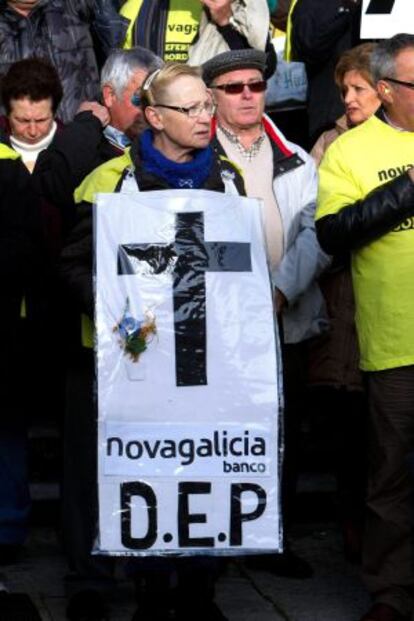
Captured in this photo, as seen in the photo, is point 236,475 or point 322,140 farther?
point 322,140

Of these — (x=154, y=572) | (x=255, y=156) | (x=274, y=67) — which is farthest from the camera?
(x=274, y=67)

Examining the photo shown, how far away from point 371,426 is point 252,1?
2.88 meters

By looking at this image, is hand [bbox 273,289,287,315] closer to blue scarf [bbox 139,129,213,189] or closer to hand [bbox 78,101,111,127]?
blue scarf [bbox 139,129,213,189]

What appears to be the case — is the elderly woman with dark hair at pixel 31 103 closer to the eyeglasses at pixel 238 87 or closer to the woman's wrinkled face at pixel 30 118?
the woman's wrinkled face at pixel 30 118

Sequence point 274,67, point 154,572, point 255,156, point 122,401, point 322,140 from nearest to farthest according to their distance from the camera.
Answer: point 122,401 → point 154,572 → point 255,156 → point 322,140 → point 274,67

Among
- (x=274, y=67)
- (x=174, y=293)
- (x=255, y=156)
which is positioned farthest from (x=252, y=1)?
(x=174, y=293)

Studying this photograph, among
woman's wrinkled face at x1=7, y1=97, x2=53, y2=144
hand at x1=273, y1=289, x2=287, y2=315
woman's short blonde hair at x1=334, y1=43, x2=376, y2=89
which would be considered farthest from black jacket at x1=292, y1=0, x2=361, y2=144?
hand at x1=273, y1=289, x2=287, y2=315

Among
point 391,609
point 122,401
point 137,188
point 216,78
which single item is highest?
point 216,78

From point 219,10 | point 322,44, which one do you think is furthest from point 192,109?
point 322,44

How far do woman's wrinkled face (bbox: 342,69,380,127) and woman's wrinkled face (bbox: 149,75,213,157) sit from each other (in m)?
1.66

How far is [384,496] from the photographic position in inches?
279

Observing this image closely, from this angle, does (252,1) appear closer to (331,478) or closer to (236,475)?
(331,478)

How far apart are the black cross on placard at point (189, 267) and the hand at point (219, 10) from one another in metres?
2.80

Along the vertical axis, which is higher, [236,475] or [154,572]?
[236,475]
